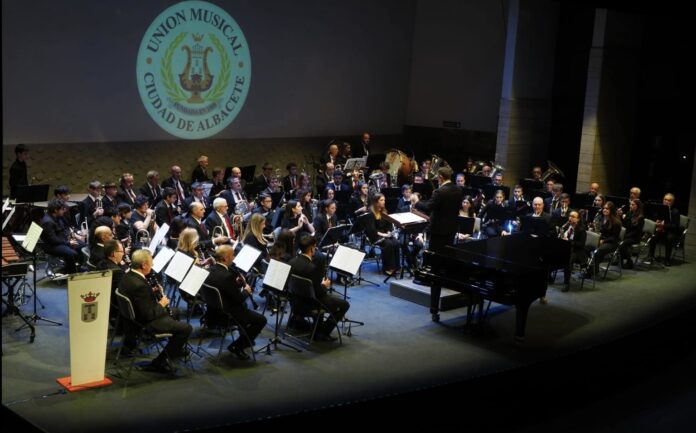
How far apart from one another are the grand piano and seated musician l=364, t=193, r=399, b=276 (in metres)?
1.87

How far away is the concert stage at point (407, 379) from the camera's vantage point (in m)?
6.20

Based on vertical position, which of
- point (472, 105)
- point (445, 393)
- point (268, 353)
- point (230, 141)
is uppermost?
point (472, 105)

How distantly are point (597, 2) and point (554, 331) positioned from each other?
408 centimetres

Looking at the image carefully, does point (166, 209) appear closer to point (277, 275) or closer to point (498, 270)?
point (277, 275)

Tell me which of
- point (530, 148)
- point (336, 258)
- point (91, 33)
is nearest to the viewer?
point (336, 258)

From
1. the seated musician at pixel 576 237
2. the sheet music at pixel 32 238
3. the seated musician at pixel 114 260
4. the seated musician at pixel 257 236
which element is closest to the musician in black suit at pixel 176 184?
the seated musician at pixel 257 236

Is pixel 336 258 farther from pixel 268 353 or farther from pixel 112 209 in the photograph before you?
pixel 112 209

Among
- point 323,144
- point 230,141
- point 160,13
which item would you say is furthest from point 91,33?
point 323,144

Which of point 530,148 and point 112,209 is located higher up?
point 530,148

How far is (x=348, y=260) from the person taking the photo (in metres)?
9.50

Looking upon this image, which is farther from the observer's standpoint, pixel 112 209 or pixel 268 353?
pixel 112 209

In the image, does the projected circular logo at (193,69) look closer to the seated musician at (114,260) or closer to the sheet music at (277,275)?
the seated musician at (114,260)

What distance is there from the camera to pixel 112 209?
10961 millimetres

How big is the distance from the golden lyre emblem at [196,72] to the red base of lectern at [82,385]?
887 centimetres
